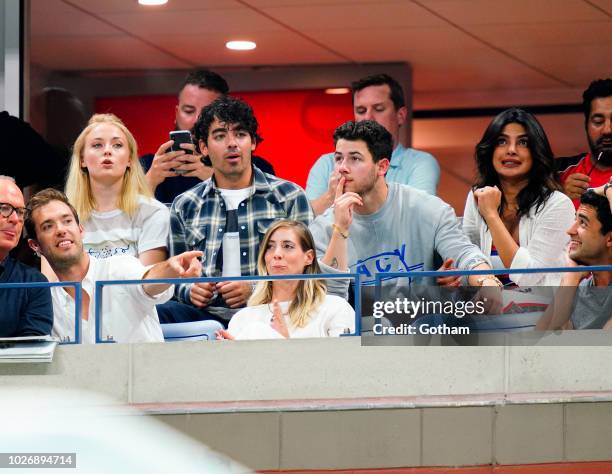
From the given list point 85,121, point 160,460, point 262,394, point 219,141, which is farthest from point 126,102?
point 160,460

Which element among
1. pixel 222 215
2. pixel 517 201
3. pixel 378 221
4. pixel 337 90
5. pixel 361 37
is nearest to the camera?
pixel 517 201

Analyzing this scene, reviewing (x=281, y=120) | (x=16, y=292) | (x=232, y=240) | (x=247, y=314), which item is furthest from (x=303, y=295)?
(x=281, y=120)

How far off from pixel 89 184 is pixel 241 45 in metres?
1.91

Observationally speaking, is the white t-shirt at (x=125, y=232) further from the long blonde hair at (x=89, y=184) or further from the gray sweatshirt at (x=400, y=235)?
the gray sweatshirt at (x=400, y=235)

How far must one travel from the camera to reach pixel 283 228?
27.7ft

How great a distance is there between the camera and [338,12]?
34.0 feet

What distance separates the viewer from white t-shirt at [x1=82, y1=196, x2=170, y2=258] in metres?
8.85

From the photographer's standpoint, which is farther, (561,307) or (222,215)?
(222,215)

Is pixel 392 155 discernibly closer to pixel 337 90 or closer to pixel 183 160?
pixel 337 90

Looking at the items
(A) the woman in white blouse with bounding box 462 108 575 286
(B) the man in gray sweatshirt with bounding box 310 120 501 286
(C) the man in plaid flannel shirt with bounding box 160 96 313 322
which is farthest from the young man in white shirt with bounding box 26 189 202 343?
(A) the woman in white blouse with bounding box 462 108 575 286

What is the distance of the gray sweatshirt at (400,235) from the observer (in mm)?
8672

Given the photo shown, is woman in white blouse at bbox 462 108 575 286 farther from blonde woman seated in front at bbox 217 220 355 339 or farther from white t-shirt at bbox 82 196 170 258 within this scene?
white t-shirt at bbox 82 196 170 258

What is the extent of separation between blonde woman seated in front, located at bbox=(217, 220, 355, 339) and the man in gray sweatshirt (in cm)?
24

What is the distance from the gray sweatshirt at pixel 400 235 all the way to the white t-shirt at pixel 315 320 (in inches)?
16.5
